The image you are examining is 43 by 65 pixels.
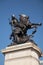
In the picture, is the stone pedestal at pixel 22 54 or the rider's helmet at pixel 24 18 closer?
the stone pedestal at pixel 22 54

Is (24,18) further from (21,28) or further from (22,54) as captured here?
(22,54)

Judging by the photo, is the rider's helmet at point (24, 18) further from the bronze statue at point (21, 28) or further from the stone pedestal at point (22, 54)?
the stone pedestal at point (22, 54)

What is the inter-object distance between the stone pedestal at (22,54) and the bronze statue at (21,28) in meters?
0.42

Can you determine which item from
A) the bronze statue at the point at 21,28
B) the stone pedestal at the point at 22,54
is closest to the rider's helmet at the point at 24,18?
the bronze statue at the point at 21,28

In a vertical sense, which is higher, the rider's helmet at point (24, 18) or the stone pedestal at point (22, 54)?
the rider's helmet at point (24, 18)

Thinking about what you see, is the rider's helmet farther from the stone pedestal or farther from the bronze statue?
the stone pedestal

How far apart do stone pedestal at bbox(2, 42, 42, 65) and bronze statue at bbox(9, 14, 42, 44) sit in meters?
0.42

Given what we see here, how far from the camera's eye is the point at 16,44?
1067 cm

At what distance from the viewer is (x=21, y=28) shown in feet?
35.9

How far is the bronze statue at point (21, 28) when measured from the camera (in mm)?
10766

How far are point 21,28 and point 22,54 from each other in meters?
1.15

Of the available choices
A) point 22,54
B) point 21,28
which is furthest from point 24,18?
point 22,54

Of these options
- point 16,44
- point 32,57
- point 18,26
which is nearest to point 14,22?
point 18,26

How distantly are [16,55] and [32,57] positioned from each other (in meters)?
0.59
